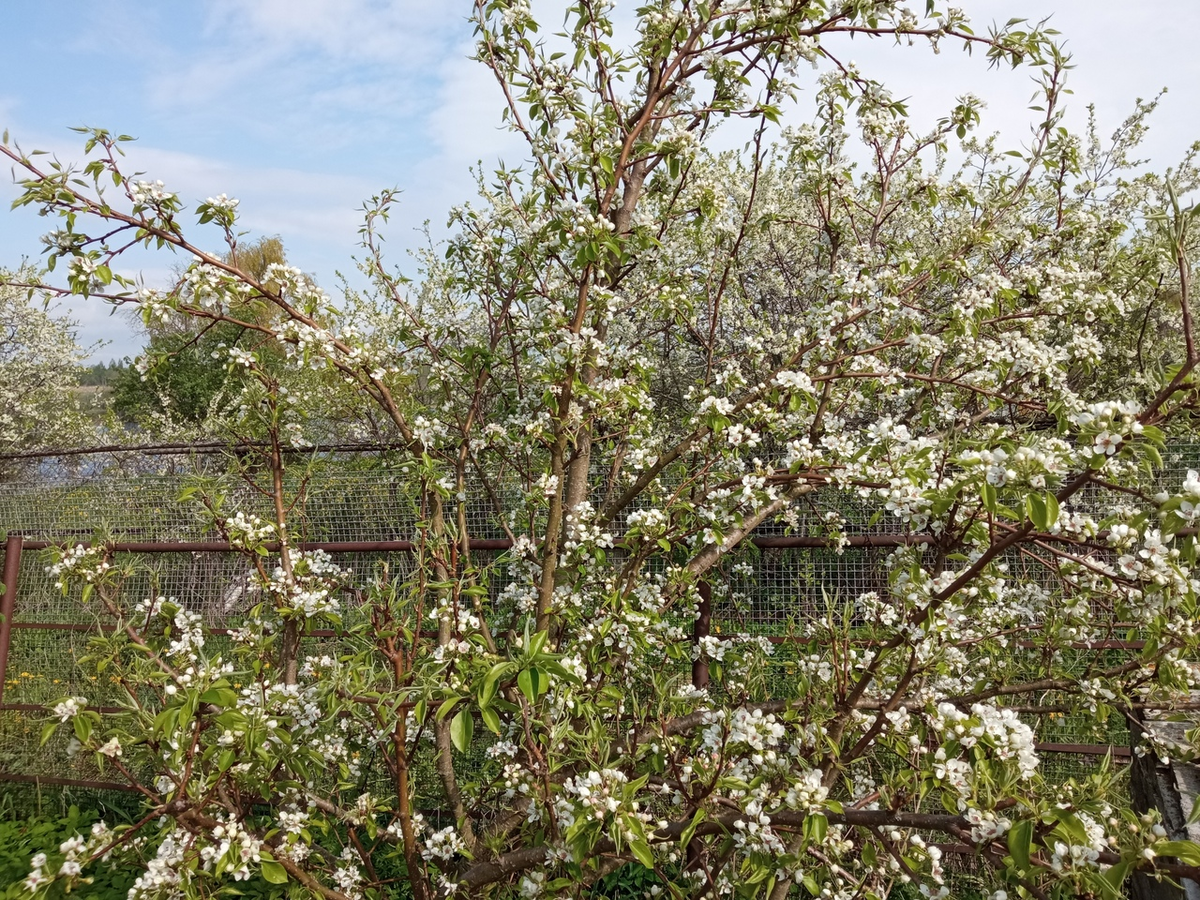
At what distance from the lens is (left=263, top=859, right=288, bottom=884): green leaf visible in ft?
5.57

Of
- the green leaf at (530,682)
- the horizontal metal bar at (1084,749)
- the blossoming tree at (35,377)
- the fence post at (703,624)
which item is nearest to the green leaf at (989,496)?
the green leaf at (530,682)

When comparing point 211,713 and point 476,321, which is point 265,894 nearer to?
point 211,713

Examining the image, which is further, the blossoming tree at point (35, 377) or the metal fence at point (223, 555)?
the blossoming tree at point (35, 377)

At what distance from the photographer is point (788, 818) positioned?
157 cm

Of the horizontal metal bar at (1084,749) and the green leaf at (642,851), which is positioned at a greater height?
the green leaf at (642,851)

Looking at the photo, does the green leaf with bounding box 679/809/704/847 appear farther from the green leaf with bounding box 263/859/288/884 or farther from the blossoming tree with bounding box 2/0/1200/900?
the green leaf with bounding box 263/859/288/884

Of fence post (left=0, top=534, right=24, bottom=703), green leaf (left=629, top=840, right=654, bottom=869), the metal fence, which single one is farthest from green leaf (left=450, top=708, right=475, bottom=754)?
fence post (left=0, top=534, right=24, bottom=703)

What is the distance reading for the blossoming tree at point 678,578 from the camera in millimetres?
1440

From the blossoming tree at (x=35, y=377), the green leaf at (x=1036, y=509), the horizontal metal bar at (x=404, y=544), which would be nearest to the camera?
the green leaf at (x=1036, y=509)

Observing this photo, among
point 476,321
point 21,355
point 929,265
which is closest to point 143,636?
point 929,265

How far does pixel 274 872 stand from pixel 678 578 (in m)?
1.46

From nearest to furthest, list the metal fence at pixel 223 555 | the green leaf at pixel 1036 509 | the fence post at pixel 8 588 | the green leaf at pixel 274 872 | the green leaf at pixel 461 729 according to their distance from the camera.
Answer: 1. the green leaf at pixel 1036 509
2. the green leaf at pixel 461 729
3. the green leaf at pixel 274 872
4. the metal fence at pixel 223 555
5. the fence post at pixel 8 588

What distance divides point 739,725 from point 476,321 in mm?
6033

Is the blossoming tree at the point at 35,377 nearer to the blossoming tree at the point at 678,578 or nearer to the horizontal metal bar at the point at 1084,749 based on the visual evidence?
the blossoming tree at the point at 678,578
